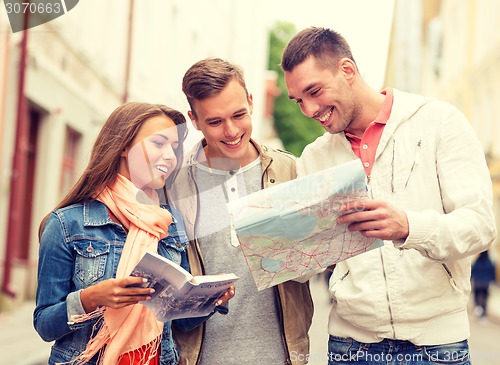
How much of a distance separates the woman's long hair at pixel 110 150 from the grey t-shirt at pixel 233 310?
0.29 metres

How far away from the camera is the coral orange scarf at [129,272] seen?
2322mm

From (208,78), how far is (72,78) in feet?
34.3

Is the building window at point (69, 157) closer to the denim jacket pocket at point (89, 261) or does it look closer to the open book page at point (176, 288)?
the denim jacket pocket at point (89, 261)

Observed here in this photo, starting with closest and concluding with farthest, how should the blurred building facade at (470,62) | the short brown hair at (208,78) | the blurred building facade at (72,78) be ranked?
the short brown hair at (208,78), the blurred building facade at (72,78), the blurred building facade at (470,62)

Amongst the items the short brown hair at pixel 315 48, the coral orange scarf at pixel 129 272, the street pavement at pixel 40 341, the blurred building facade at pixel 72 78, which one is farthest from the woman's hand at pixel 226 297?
the blurred building facade at pixel 72 78

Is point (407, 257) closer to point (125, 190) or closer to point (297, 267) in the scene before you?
point (297, 267)

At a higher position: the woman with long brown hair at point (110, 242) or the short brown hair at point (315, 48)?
the short brown hair at point (315, 48)

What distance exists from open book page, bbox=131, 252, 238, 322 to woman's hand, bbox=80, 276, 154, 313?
2cm

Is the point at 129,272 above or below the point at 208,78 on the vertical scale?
below

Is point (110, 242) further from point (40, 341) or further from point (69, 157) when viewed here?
point (69, 157)

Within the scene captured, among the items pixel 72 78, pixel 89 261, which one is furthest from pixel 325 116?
pixel 72 78

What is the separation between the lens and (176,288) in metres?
2.20

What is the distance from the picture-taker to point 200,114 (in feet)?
8.52

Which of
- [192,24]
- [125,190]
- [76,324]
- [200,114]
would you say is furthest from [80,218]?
[192,24]
